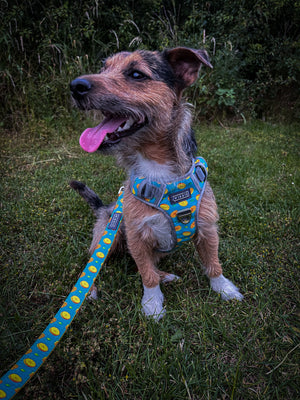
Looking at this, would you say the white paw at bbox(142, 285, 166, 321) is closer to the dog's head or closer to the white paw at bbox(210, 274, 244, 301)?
the white paw at bbox(210, 274, 244, 301)

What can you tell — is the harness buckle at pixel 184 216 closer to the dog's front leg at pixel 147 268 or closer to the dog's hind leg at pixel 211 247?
the dog's hind leg at pixel 211 247

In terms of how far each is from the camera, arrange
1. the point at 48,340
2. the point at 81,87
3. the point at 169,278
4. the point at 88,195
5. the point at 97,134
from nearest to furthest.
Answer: the point at 48,340
the point at 81,87
the point at 97,134
the point at 169,278
the point at 88,195

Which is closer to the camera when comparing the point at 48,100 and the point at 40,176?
the point at 40,176

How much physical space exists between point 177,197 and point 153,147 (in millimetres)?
404

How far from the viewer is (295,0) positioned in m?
5.83

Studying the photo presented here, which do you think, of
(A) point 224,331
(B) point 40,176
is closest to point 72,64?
(B) point 40,176

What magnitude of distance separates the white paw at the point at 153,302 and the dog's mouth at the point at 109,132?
1146 millimetres

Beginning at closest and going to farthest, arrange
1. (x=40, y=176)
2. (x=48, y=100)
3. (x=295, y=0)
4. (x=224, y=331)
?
1. (x=224, y=331)
2. (x=40, y=176)
3. (x=48, y=100)
4. (x=295, y=0)

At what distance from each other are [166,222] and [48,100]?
4.65 metres

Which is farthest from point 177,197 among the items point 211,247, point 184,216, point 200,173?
point 211,247

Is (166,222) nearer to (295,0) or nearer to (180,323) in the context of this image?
(180,323)

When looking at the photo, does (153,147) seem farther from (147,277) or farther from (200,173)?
(147,277)

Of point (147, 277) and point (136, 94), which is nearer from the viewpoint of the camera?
point (136, 94)

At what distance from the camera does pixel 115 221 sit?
7.43 ft
